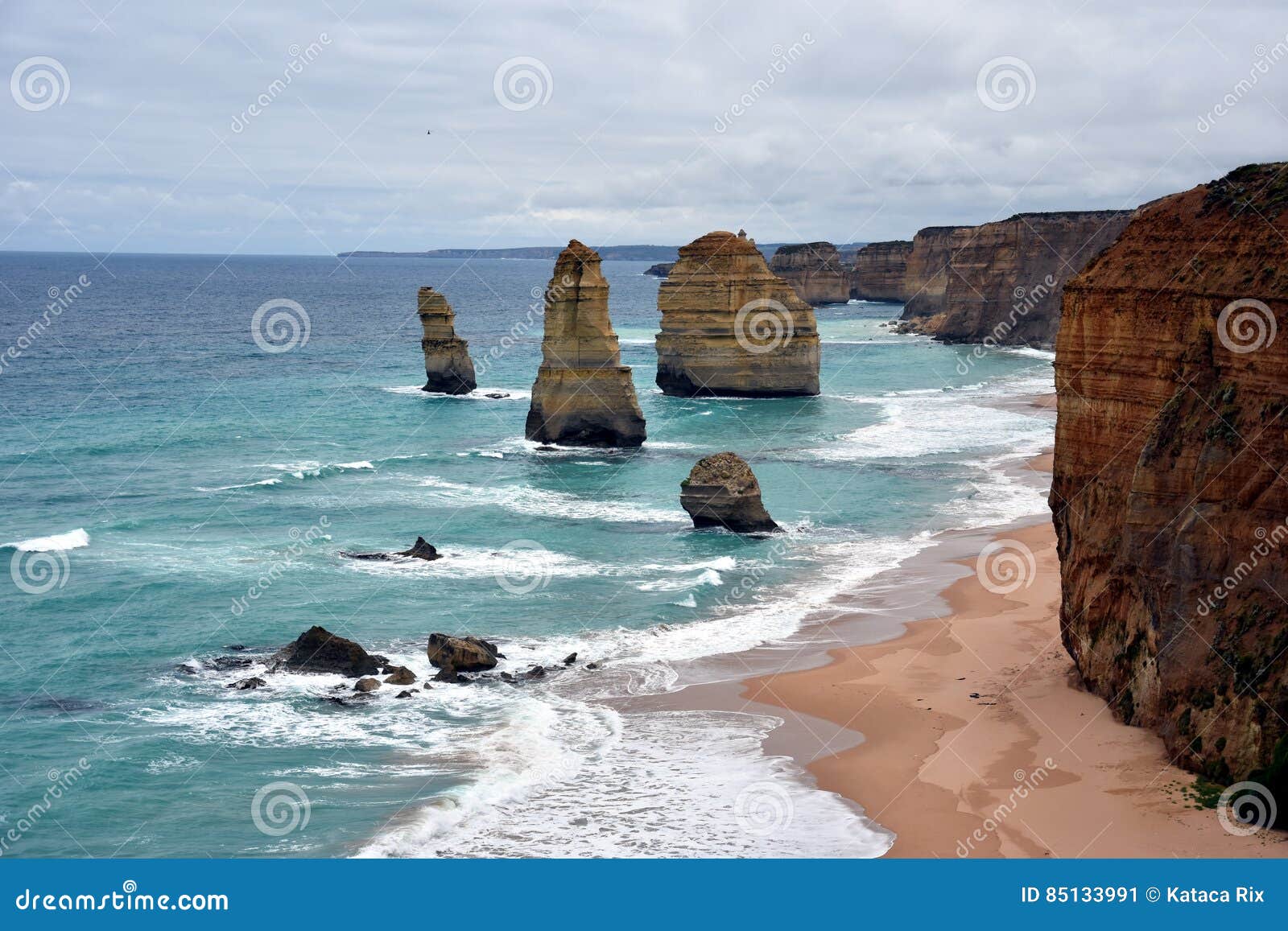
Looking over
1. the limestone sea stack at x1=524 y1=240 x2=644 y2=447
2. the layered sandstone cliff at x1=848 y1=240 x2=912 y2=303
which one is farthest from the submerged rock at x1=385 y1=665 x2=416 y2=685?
the layered sandstone cliff at x1=848 y1=240 x2=912 y2=303

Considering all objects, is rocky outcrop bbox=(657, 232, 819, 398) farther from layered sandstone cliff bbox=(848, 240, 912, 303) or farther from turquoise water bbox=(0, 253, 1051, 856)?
layered sandstone cliff bbox=(848, 240, 912, 303)

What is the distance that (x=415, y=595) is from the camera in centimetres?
2853

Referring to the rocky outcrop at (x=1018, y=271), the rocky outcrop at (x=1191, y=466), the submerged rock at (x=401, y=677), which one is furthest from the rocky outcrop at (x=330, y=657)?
the rocky outcrop at (x=1018, y=271)

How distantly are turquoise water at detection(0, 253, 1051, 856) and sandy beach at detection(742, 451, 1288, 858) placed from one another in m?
1.10

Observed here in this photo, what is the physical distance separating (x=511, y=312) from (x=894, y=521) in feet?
395

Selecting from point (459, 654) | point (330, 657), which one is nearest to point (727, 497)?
point (459, 654)

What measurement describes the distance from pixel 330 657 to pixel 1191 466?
1527cm

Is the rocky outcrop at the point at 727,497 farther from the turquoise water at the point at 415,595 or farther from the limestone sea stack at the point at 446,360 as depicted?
the limestone sea stack at the point at 446,360

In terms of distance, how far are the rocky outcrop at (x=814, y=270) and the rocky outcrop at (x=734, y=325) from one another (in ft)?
301

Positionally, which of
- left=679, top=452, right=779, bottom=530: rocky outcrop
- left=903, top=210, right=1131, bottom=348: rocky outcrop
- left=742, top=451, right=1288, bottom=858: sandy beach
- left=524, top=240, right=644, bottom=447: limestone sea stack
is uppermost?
left=903, top=210, right=1131, bottom=348: rocky outcrop

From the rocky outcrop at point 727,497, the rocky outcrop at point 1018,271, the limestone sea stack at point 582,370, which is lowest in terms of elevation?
the rocky outcrop at point 727,497

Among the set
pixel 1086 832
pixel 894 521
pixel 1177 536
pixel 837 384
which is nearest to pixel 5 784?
pixel 1086 832

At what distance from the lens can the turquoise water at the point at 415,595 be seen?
56.5 ft

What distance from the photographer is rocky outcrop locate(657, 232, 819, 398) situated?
6362 centimetres
